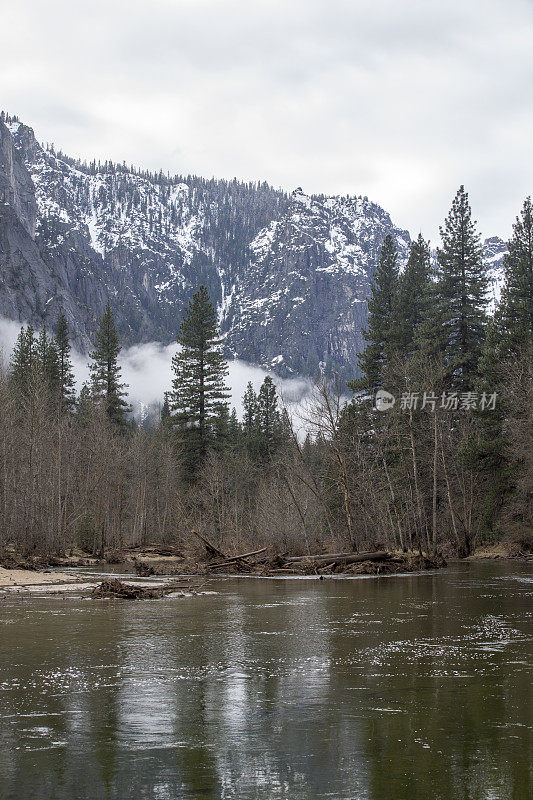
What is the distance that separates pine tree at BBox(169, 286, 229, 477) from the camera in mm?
61031

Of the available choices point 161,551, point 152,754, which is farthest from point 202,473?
point 152,754

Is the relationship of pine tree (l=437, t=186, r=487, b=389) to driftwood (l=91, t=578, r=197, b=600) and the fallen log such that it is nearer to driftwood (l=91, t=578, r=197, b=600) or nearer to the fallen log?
the fallen log

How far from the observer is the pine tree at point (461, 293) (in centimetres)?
5062

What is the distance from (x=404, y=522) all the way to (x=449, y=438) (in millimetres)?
6272

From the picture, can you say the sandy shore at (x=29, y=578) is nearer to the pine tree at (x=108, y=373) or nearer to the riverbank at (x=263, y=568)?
the riverbank at (x=263, y=568)

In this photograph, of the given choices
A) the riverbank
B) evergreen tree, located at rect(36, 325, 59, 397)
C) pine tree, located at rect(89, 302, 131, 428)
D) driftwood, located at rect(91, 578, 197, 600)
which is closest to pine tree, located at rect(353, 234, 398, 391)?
the riverbank

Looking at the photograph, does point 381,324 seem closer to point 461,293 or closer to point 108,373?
point 461,293

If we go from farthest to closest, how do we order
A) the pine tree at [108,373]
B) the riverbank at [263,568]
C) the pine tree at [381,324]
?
the pine tree at [108,373] < the pine tree at [381,324] < the riverbank at [263,568]

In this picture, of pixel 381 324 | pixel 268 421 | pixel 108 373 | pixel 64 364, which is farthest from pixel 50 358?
pixel 381 324

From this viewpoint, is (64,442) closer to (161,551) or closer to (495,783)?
Result: (161,551)
